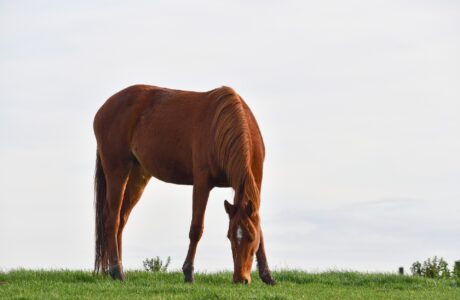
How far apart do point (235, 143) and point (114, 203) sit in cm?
296

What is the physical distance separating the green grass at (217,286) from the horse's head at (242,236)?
0.79 ft

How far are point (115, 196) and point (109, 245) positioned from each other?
843 millimetres

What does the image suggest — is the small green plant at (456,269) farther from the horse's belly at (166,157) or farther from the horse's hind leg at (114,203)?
the horse's hind leg at (114,203)

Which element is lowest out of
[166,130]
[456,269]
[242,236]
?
[456,269]

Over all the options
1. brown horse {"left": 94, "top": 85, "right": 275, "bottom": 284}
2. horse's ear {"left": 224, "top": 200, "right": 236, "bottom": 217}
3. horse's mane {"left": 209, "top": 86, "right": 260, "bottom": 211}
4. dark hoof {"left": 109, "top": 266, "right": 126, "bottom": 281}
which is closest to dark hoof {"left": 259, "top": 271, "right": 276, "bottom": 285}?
brown horse {"left": 94, "top": 85, "right": 275, "bottom": 284}

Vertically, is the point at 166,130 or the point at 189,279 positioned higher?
the point at 166,130

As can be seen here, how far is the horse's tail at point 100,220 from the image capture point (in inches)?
539

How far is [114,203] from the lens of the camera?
13648 millimetres

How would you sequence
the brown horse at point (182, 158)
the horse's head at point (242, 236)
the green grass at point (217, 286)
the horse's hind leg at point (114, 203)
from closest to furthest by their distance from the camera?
the green grass at point (217, 286)
the horse's head at point (242, 236)
the brown horse at point (182, 158)
the horse's hind leg at point (114, 203)

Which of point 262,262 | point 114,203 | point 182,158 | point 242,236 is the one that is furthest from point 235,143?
point 114,203

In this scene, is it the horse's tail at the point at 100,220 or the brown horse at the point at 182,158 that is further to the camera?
the horse's tail at the point at 100,220

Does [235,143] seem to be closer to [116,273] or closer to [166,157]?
[166,157]

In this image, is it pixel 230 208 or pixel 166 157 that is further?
pixel 166 157

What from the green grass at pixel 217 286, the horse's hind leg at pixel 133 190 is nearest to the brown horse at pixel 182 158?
the horse's hind leg at pixel 133 190
